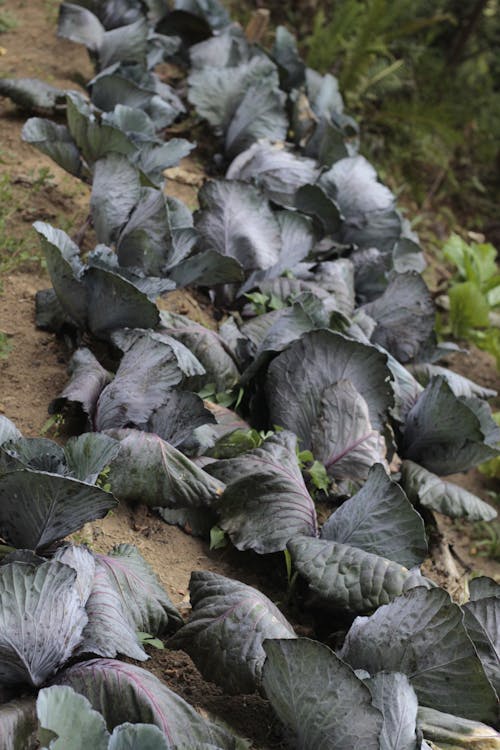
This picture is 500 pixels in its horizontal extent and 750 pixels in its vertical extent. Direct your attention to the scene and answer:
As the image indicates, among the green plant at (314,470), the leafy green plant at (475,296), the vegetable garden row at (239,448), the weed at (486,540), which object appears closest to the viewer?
the vegetable garden row at (239,448)

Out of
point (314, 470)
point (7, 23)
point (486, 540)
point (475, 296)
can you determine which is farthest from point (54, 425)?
point (475, 296)

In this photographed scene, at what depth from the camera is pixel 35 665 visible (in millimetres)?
1782

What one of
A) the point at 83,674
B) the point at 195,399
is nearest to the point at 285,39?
the point at 195,399

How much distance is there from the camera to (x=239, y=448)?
9.30 feet

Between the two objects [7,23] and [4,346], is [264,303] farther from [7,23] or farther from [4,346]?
[7,23]

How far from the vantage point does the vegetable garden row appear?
1.82 metres

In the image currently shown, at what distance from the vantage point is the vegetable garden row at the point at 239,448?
1816 mm

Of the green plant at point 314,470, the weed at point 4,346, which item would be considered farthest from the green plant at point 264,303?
the weed at point 4,346

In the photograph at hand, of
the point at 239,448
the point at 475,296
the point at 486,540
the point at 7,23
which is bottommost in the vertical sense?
the point at 486,540

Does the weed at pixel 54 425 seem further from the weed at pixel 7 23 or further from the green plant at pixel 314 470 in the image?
the weed at pixel 7 23

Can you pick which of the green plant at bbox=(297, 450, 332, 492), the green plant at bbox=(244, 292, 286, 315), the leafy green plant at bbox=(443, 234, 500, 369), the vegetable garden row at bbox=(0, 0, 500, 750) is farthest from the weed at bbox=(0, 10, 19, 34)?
the green plant at bbox=(297, 450, 332, 492)

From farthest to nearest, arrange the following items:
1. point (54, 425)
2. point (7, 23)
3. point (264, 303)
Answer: point (7, 23) → point (264, 303) → point (54, 425)

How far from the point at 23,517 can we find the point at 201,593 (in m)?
0.48

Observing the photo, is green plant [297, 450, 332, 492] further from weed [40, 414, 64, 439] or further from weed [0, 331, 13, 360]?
weed [0, 331, 13, 360]
